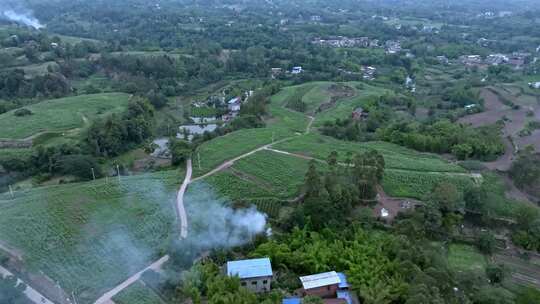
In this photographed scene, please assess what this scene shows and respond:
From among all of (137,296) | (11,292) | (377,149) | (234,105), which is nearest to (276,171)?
(377,149)

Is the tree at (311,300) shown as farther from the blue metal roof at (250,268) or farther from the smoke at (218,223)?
the smoke at (218,223)

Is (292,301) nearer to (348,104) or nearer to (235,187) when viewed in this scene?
(235,187)

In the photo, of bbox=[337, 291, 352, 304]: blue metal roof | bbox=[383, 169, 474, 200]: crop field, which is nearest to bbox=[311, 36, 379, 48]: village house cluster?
bbox=[383, 169, 474, 200]: crop field

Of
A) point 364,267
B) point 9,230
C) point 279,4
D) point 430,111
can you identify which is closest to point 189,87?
point 430,111

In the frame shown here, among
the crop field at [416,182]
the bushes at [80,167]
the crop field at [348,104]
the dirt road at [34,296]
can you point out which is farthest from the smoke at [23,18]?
the crop field at [416,182]

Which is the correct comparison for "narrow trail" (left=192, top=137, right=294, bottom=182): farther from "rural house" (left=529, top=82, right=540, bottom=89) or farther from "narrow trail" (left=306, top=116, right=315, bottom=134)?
"rural house" (left=529, top=82, right=540, bottom=89)
